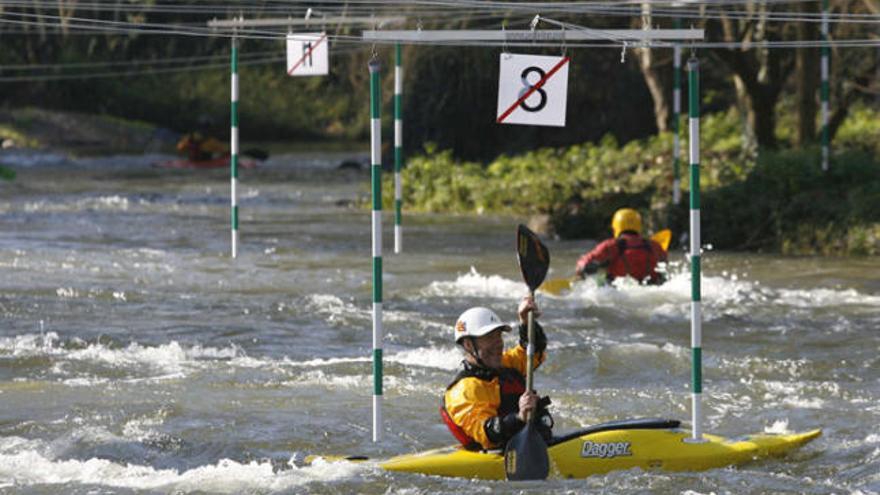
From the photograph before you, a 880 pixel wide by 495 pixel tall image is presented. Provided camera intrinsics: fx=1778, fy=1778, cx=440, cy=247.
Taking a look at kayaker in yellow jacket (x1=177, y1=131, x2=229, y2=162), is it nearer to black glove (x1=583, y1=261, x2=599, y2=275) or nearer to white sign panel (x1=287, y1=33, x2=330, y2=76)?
white sign panel (x1=287, y1=33, x2=330, y2=76)

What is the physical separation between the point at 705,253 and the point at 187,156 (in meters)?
19.9

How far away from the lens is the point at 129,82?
4822 centimetres

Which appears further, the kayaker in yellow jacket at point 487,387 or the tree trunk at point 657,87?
the tree trunk at point 657,87

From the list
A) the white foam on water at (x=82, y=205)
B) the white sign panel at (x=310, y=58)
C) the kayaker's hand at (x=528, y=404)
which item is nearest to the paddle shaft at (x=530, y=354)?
the kayaker's hand at (x=528, y=404)

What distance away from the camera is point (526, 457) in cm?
829

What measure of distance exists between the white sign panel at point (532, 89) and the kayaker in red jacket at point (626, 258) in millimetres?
5619

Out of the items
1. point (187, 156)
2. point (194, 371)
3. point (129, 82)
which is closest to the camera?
point (194, 371)

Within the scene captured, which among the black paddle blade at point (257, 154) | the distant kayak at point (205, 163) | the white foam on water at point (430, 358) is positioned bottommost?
the white foam on water at point (430, 358)

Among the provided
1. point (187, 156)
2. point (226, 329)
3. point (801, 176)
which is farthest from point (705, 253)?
point (187, 156)

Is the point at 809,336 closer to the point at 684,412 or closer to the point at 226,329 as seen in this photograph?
the point at 684,412

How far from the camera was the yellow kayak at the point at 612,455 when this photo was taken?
8500mm

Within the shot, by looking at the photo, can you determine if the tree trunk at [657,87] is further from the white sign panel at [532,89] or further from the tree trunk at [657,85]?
the white sign panel at [532,89]

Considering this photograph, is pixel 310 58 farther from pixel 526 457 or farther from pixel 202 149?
pixel 202 149

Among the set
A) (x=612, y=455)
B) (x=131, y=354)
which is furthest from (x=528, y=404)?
(x=131, y=354)
